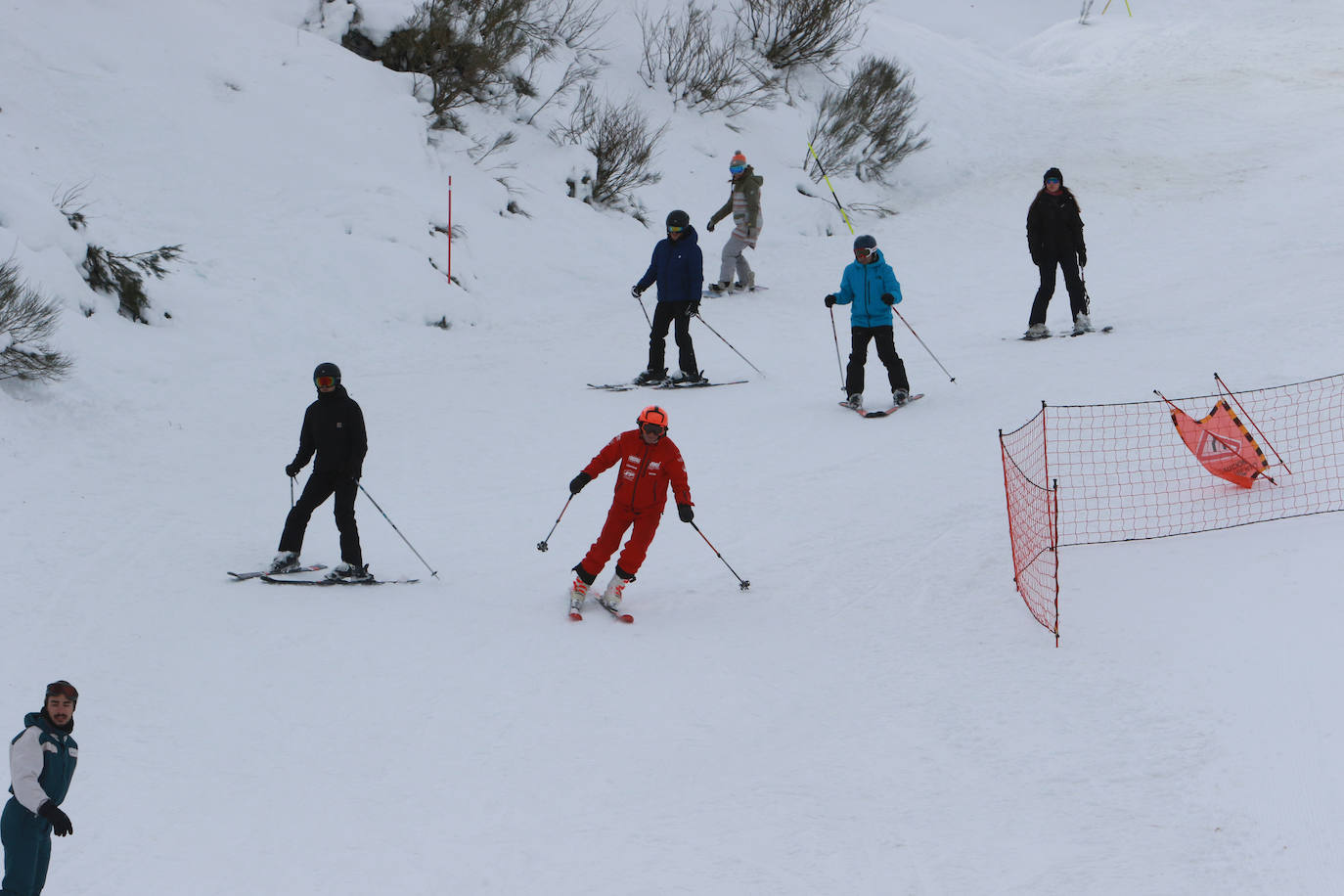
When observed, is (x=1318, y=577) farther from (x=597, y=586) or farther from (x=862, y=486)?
(x=597, y=586)

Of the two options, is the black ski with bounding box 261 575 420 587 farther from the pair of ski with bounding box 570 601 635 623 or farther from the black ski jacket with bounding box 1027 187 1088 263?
the black ski jacket with bounding box 1027 187 1088 263

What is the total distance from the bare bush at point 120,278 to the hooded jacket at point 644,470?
6.45 meters

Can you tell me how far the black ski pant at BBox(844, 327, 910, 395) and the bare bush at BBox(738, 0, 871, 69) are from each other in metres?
13.9

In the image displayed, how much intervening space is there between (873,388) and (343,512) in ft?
20.3

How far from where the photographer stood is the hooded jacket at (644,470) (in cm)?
809

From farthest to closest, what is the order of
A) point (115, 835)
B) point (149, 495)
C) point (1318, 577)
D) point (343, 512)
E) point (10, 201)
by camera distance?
point (10, 201)
point (149, 495)
point (343, 512)
point (1318, 577)
point (115, 835)

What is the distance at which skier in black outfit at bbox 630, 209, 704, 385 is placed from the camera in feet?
42.7

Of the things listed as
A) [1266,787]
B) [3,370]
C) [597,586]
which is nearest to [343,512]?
[597,586]

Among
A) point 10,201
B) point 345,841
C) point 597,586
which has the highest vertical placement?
point 10,201

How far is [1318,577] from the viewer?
23.7ft

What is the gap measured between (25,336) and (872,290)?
23.7 ft

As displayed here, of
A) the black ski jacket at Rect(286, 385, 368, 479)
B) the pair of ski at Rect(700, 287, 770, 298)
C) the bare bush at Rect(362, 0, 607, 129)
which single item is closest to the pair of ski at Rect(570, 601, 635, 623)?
the black ski jacket at Rect(286, 385, 368, 479)

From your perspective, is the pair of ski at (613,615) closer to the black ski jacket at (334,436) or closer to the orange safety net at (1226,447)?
the black ski jacket at (334,436)

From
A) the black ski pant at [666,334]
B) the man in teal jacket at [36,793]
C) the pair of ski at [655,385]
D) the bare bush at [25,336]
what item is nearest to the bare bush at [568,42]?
the black ski pant at [666,334]
